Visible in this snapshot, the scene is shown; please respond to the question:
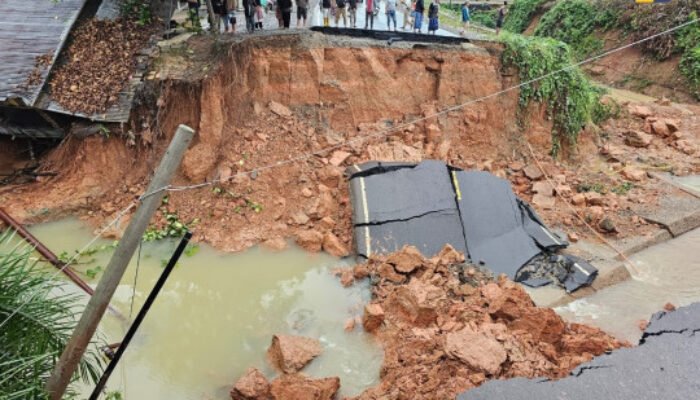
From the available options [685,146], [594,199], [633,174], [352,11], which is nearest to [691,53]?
[685,146]

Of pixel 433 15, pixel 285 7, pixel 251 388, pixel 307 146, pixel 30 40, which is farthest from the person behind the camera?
pixel 433 15

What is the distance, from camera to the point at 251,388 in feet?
17.8

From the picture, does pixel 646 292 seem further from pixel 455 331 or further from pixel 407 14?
pixel 407 14

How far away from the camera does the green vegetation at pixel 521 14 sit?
24812 millimetres

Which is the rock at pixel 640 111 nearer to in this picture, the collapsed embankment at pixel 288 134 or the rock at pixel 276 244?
the collapsed embankment at pixel 288 134

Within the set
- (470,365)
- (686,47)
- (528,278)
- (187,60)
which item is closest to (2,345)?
(470,365)

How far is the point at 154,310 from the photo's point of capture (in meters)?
7.11

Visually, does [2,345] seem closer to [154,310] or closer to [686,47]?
[154,310]

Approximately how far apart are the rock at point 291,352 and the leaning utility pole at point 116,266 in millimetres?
3301

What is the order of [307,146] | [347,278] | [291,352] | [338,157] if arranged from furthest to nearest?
[307,146], [338,157], [347,278], [291,352]

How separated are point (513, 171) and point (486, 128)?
1.17m

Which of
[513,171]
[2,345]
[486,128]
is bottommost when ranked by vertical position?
[513,171]

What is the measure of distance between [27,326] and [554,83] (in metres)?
11.2

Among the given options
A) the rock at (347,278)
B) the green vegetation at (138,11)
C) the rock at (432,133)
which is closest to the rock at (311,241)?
the rock at (347,278)
